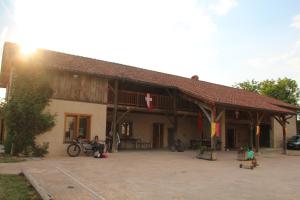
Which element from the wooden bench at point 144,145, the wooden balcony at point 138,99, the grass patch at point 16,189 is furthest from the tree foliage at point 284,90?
the grass patch at point 16,189

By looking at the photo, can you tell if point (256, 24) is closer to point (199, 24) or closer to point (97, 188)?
point (199, 24)

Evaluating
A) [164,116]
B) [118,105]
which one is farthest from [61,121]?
[164,116]

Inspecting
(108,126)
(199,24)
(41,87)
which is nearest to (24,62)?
(41,87)

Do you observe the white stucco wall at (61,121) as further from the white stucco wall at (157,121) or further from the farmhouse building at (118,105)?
the white stucco wall at (157,121)

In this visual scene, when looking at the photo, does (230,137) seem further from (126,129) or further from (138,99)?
(138,99)

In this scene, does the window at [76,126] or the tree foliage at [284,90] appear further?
the tree foliage at [284,90]

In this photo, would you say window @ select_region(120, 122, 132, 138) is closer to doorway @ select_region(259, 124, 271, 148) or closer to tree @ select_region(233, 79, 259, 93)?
doorway @ select_region(259, 124, 271, 148)

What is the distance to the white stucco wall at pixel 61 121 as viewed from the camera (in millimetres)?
14547

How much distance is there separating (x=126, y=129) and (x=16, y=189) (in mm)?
13781

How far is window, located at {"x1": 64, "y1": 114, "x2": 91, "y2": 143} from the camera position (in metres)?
15.2

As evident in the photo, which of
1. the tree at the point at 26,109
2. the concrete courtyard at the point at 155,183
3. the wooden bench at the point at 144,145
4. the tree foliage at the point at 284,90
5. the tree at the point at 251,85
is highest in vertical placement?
the tree at the point at 251,85

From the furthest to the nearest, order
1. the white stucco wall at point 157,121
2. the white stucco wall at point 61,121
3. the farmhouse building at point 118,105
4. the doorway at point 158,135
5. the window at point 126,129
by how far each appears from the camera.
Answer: the doorway at point 158,135
the white stucco wall at point 157,121
the window at point 126,129
the farmhouse building at point 118,105
the white stucco wall at point 61,121

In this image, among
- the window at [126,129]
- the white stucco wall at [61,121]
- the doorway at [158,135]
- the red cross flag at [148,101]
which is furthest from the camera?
the doorway at [158,135]

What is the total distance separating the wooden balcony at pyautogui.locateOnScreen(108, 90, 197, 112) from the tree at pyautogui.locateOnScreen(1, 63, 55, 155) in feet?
12.8
